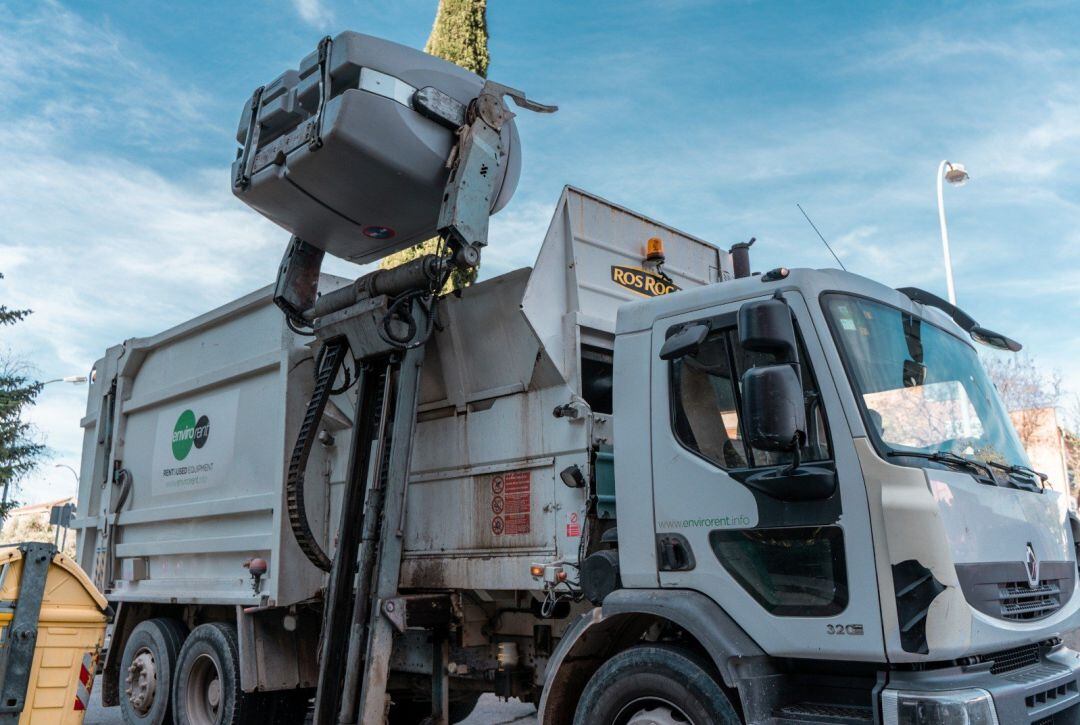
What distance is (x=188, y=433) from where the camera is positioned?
6.16m

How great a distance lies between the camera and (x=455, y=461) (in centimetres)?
447

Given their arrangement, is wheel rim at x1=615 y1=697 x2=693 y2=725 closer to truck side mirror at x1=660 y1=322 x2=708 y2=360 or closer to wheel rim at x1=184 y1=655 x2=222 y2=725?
truck side mirror at x1=660 y1=322 x2=708 y2=360

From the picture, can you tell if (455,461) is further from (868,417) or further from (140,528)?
(140,528)

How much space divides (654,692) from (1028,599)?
1.33 m

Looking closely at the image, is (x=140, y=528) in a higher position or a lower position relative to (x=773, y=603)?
higher

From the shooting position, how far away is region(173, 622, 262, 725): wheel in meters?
5.10

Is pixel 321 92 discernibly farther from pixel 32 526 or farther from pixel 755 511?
pixel 32 526

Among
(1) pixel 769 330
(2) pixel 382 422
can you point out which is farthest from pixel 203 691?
(1) pixel 769 330

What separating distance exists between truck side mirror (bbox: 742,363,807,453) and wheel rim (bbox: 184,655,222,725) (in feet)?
13.0

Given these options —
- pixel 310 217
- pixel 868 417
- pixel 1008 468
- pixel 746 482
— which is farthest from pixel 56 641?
pixel 1008 468

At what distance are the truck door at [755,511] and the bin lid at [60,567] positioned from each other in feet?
10.4

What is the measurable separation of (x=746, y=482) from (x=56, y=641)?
3.64 metres

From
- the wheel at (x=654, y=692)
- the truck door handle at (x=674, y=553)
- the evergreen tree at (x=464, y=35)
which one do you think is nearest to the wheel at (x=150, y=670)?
the wheel at (x=654, y=692)

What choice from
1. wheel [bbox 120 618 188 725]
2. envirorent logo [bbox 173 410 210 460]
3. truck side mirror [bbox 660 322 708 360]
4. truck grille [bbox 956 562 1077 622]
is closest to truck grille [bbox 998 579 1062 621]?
truck grille [bbox 956 562 1077 622]
